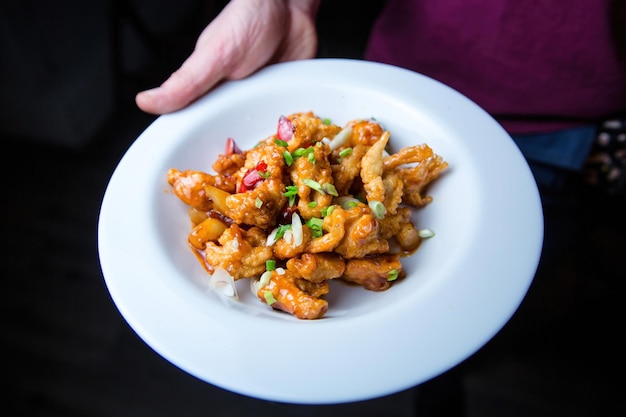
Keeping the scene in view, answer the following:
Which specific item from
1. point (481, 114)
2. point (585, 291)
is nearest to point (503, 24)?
point (481, 114)

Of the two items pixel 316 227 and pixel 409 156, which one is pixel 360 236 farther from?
pixel 409 156

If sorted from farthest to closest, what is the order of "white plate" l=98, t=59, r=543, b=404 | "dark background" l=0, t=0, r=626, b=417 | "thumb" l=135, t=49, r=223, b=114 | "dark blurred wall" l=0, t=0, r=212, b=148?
1. "dark blurred wall" l=0, t=0, r=212, b=148
2. "dark background" l=0, t=0, r=626, b=417
3. "thumb" l=135, t=49, r=223, b=114
4. "white plate" l=98, t=59, r=543, b=404

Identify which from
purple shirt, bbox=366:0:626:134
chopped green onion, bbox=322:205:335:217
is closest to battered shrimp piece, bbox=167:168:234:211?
chopped green onion, bbox=322:205:335:217

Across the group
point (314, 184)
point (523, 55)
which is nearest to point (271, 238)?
point (314, 184)

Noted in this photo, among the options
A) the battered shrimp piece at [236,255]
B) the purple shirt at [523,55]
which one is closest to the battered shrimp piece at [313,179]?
the battered shrimp piece at [236,255]

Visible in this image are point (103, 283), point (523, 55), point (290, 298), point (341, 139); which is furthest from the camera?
point (103, 283)

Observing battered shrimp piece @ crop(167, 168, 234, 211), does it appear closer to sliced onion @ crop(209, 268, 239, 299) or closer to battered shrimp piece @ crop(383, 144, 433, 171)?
sliced onion @ crop(209, 268, 239, 299)

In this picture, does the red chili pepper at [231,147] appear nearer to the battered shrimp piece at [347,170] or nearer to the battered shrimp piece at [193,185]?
the battered shrimp piece at [193,185]
